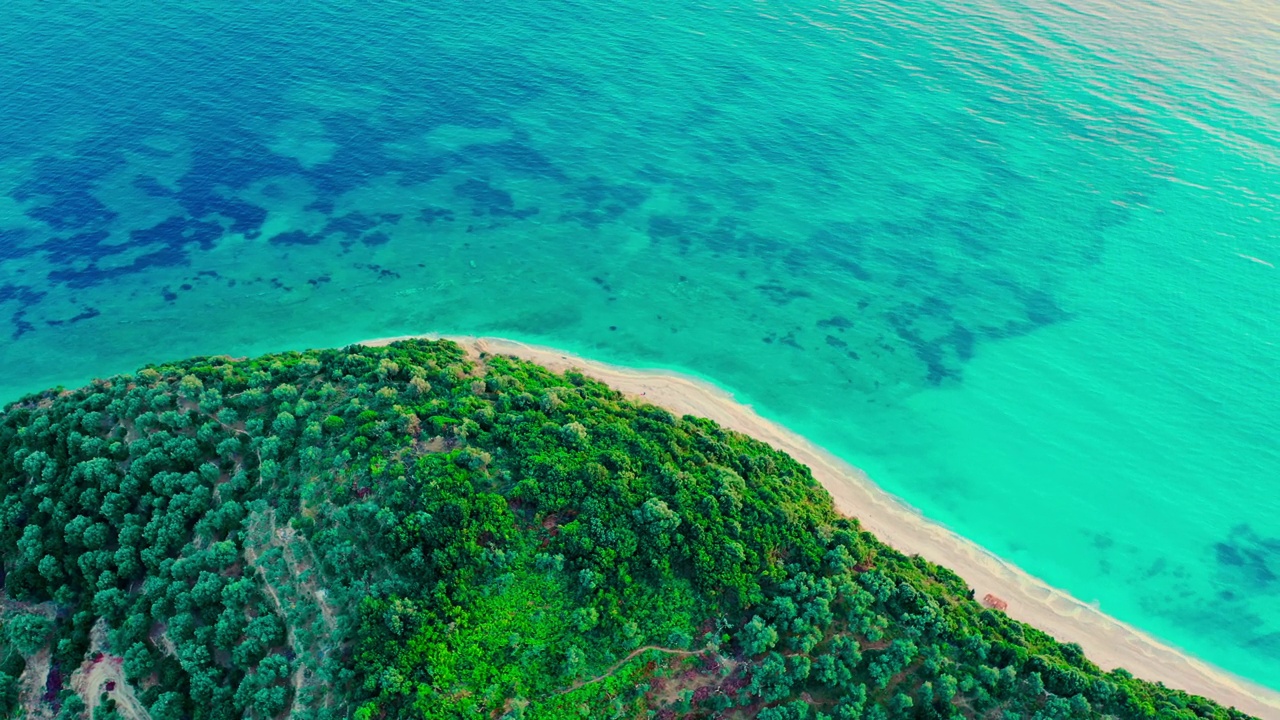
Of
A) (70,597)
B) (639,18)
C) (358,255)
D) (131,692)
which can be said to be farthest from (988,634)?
(639,18)

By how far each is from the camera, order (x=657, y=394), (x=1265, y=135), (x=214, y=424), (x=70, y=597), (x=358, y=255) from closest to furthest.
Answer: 1. (x=70, y=597)
2. (x=214, y=424)
3. (x=657, y=394)
4. (x=358, y=255)
5. (x=1265, y=135)

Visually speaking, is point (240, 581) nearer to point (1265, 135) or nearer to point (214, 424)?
point (214, 424)

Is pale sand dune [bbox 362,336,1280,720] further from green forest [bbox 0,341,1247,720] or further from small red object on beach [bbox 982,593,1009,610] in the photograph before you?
green forest [bbox 0,341,1247,720]

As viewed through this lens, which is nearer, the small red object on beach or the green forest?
the green forest

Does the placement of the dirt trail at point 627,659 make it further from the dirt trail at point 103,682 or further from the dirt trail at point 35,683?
the dirt trail at point 35,683

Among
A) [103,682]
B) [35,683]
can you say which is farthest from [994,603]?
[35,683]

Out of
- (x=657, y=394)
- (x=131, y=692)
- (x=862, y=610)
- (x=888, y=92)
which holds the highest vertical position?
(x=888, y=92)

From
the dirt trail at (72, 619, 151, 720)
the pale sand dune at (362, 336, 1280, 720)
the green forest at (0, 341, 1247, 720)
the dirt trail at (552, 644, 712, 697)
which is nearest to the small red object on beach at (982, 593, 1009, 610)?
the pale sand dune at (362, 336, 1280, 720)
